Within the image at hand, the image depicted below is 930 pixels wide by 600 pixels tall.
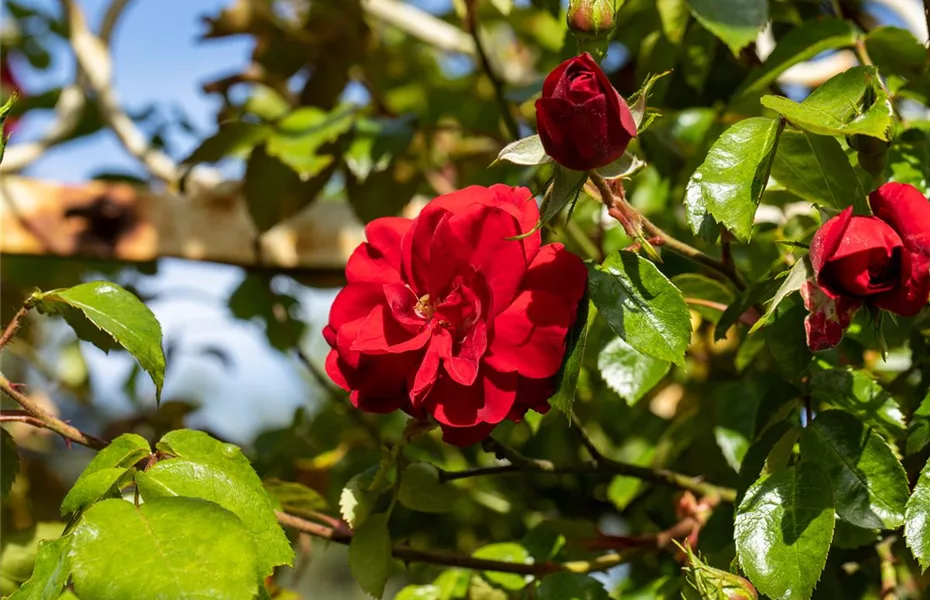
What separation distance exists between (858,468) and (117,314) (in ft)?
1.51

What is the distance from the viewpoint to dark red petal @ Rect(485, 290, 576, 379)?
527 mm

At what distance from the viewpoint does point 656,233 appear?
566 mm

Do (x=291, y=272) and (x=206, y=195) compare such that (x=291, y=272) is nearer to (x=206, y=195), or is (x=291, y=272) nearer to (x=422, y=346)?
(x=206, y=195)

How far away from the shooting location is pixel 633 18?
36.7 inches

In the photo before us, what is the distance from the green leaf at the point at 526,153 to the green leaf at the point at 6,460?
410 mm

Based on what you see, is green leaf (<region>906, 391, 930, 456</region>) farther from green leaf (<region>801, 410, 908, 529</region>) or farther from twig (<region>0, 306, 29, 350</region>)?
twig (<region>0, 306, 29, 350</region>)

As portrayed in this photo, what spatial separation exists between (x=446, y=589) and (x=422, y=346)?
0.30 m

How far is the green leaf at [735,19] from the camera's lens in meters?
0.71

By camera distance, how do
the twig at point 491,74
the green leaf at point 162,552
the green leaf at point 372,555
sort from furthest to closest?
A: the twig at point 491,74 → the green leaf at point 372,555 → the green leaf at point 162,552

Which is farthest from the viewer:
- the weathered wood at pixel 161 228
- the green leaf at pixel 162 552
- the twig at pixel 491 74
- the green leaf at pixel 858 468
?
the weathered wood at pixel 161 228

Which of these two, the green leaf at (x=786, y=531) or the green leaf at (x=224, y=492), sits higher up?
the green leaf at (x=224, y=492)

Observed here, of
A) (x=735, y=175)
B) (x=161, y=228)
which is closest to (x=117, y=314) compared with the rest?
(x=735, y=175)

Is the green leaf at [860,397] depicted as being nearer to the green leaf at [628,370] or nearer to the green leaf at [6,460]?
the green leaf at [628,370]

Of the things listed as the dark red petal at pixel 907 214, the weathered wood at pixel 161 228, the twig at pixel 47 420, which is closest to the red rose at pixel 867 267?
the dark red petal at pixel 907 214
